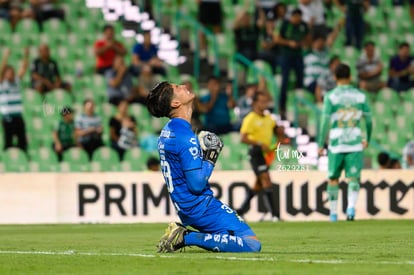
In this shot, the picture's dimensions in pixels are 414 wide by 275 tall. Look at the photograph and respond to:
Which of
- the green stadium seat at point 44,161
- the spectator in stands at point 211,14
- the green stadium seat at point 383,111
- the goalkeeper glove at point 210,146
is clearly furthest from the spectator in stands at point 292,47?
the goalkeeper glove at point 210,146

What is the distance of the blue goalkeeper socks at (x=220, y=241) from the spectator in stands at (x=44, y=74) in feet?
40.0

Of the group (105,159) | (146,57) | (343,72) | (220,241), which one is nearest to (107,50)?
(146,57)

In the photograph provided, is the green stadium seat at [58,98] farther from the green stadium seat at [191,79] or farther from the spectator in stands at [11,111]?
the green stadium seat at [191,79]

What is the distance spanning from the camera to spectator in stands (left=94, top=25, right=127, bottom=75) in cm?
2302

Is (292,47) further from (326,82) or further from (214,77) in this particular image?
(214,77)

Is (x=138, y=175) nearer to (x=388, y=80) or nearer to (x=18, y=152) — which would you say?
(x=18, y=152)

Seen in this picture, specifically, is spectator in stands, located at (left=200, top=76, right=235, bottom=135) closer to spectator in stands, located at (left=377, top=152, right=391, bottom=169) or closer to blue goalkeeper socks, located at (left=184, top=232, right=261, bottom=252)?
spectator in stands, located at (left=377, top=152, right=391, bottom=169)

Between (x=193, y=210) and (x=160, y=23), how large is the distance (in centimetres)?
1477

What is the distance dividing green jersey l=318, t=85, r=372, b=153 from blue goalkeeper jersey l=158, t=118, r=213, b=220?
22.2ft

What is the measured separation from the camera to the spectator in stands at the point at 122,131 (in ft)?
71.2

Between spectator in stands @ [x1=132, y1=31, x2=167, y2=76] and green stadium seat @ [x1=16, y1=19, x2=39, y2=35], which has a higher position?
green stadium seat @ [x1=16, y1=19, x2=39, y2=35]

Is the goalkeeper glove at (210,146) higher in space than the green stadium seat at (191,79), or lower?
lower

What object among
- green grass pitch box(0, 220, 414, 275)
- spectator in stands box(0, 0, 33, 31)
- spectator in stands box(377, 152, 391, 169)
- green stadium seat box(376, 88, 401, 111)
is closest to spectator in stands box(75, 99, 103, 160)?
spectator in stands box(0, 0, 33, 31)

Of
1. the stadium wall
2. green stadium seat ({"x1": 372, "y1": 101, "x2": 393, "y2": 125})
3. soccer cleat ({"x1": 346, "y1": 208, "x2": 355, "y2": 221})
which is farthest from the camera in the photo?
green stadium seat ({"x1": 372, "y1": 101, "x2": 393, "y2": 125})
